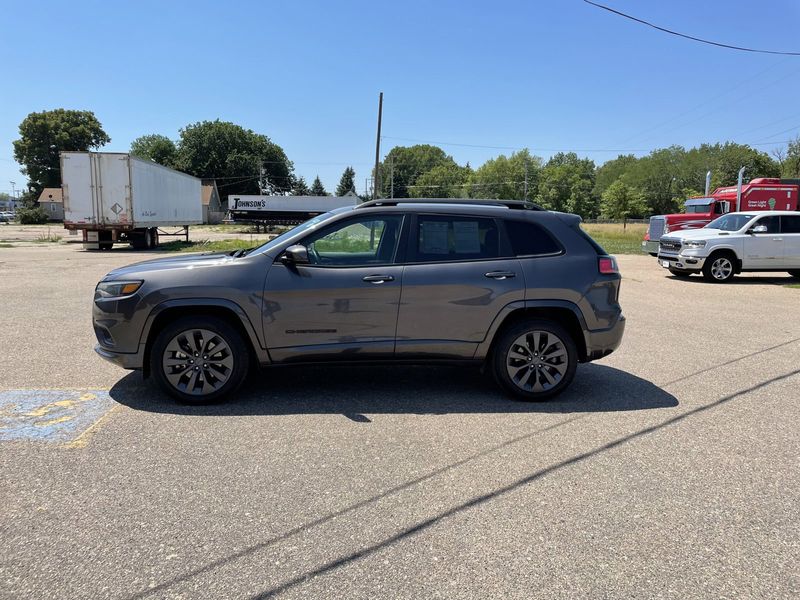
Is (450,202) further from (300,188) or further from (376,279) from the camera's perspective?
(300,188)

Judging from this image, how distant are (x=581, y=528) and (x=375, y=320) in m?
2.39

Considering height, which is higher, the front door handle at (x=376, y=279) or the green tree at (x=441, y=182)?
the green tree at (x=441, y=182)

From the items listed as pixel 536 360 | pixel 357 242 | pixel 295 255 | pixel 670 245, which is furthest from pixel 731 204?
pixel 295 255

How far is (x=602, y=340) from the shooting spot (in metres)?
5.11

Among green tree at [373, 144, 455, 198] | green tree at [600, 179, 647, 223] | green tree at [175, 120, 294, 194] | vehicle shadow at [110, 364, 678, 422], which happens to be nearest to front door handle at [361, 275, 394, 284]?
vehicle shadow at [110, 364, 678, 422]

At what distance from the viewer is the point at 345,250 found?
16.7 ft

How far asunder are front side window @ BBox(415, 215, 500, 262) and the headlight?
241 cm

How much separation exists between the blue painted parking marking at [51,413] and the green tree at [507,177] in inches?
4338

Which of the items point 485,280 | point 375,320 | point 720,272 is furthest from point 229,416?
point 720,272

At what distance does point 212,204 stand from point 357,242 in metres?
85.1

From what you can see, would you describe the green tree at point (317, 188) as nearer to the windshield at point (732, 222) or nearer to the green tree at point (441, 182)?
the green tree at point (441, 182)

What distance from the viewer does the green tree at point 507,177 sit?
4414 inches

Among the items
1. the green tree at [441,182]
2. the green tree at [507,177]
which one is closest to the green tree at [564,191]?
the green tree at [507,177]

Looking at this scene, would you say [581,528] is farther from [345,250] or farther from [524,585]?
[345,250]
